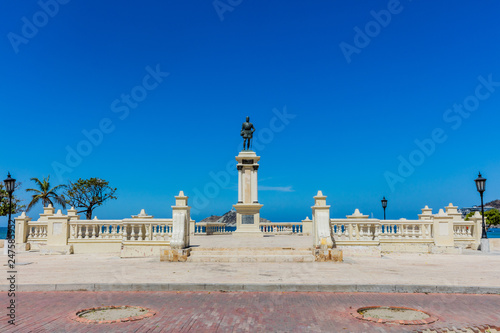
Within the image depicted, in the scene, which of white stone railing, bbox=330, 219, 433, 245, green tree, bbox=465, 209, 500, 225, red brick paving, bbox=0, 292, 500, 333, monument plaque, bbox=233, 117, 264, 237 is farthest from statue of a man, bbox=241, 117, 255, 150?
green tree, bbox=465, 209, 500, 225

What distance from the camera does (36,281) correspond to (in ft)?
32.2

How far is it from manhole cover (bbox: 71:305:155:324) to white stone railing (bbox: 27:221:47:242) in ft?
50.2

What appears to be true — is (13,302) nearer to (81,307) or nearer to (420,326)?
(81,307)

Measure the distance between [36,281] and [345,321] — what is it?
7707mm

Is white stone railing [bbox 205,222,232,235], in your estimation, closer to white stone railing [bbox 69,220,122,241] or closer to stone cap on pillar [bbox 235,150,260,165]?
stone cap on pillar [bbox 235,150,260,165]

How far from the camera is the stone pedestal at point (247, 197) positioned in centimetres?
2597

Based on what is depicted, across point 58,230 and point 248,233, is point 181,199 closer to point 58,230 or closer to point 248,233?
point 58,230

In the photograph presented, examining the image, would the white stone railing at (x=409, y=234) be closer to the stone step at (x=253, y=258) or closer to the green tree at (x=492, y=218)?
the stone step at (x=253, y=258)

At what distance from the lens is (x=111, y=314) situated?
6.83 metres

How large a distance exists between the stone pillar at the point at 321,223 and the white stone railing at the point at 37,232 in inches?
560

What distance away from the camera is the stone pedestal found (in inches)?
1022

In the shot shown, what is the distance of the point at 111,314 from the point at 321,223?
30.8 ft

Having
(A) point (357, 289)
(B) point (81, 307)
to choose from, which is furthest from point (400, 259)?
(B) point (81, 307)

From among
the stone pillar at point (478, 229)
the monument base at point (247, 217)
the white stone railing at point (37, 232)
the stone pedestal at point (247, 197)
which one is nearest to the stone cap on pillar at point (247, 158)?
the stone pedestal at point (247, 197)
